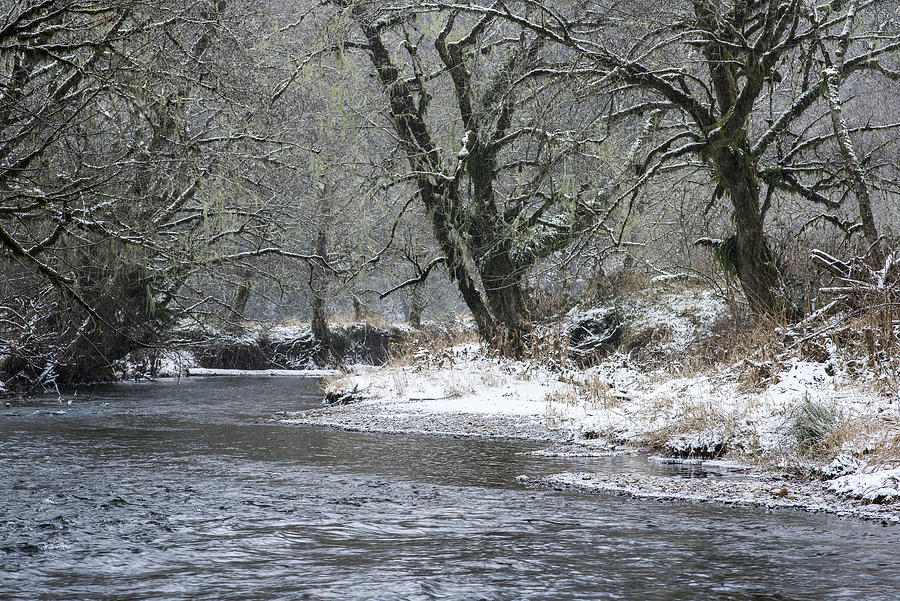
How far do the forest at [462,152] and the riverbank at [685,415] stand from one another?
99cm

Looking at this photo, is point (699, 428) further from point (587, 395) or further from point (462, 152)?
point (462, 152)

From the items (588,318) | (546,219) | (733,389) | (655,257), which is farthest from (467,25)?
(733,389)

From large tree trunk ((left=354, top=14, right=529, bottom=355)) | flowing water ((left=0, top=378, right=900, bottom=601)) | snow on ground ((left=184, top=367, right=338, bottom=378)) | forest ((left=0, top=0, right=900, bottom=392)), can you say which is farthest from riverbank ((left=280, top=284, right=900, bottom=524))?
snow on ground ((left=184, top=367, right=338, bottom=378))

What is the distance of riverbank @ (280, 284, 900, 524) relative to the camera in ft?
21.5

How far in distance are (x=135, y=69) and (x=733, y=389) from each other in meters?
7.10

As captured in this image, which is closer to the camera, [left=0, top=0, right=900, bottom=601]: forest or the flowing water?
the flowing water

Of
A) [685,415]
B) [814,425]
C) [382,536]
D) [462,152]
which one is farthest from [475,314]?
[382,536]

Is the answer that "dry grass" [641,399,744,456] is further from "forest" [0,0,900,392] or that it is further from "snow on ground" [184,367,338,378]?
"snow on ground" [184,367,338,378]

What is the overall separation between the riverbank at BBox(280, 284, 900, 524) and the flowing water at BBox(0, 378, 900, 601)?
0.54m

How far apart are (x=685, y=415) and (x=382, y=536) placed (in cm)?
453

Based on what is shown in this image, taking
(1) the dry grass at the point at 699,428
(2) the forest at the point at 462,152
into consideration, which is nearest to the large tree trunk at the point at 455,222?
(2) the forest at the point at 462,152

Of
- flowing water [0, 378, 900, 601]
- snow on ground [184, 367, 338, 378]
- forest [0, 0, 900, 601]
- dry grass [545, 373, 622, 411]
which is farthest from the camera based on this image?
snow on ground [184, 367, 338, 378]

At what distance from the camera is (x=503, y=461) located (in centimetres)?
829

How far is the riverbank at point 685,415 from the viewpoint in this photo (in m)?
6.54
